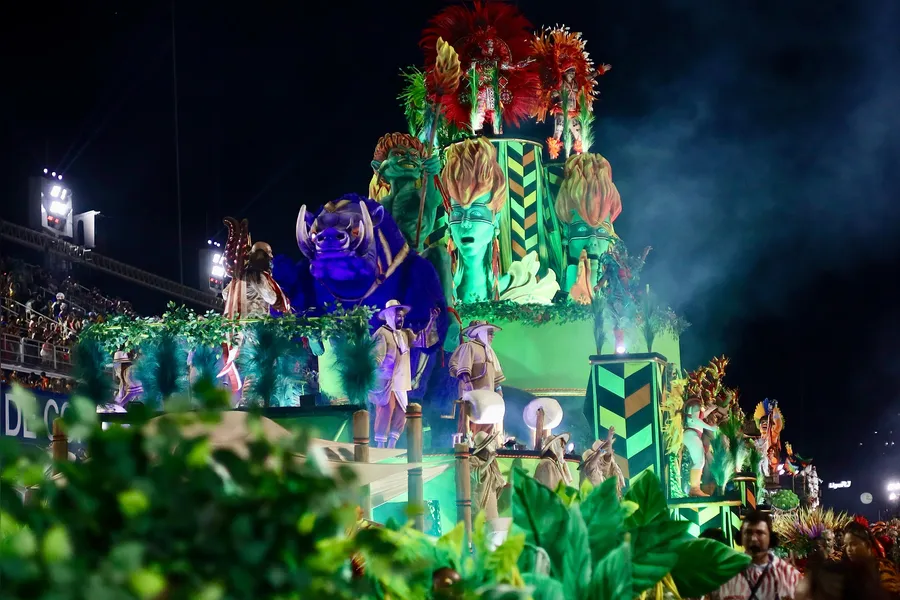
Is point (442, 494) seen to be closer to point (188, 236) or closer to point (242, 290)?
point (242, 290)

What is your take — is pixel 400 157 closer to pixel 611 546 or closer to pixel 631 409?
pixel 631 409

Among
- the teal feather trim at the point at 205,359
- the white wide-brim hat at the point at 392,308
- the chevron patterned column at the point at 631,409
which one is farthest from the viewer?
the white wide-brim hat at the point at 392,308

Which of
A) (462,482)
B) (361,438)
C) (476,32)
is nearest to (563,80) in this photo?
(476,32)

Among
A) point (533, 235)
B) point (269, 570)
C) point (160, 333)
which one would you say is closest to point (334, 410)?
point (160, 333)

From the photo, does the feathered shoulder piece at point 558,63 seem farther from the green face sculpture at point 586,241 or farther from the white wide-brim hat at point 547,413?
the white wide-brim hat at point 547,413

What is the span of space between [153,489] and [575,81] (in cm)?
2031

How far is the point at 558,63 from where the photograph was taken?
2142cm

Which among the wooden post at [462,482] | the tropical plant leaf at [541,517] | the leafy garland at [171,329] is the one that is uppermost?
the leafy garland at [171,329]

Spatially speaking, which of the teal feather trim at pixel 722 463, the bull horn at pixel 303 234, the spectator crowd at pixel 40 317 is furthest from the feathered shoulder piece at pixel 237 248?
the teal feather trim at pixel 722 463

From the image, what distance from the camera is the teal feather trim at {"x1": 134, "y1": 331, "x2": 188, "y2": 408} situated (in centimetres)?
1125

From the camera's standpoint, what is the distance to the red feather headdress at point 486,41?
67.5 ft

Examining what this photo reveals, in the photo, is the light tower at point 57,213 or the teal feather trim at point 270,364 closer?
the teal feather trim at point 270,364

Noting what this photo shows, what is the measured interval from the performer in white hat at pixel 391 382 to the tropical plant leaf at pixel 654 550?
8.72 meters

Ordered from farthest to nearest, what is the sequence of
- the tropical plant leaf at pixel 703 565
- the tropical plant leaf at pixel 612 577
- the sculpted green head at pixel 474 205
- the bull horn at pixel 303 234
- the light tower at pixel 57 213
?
the light tower at pixel 57 213, the sculpted green head at pixel 474 205, the bull horn at pixel 303 234, the tropical plant leaf at pixel 703 565, the tropical plant leaf at pixel 612 577
